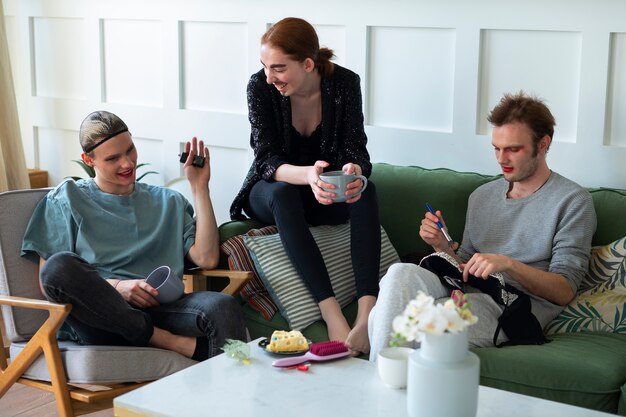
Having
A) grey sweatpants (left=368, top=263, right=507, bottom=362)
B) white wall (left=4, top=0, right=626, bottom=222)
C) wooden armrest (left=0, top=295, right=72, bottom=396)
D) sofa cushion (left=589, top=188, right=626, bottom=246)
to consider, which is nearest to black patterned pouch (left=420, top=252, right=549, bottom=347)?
grey sweatpants (left=368, top=263, right=507, bottom=362)

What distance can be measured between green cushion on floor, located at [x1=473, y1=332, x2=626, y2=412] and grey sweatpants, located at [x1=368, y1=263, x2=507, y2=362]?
98 millimetres

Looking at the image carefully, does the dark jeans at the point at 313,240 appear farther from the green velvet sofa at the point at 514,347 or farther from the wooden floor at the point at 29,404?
the wooden floor at the point at 29,404

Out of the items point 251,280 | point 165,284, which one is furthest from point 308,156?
point 165,284

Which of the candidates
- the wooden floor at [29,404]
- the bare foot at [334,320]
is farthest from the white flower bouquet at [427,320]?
the wooden floor at [29,404]

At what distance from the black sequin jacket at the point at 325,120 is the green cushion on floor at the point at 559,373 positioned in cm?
101

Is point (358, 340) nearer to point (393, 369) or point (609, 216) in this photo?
point (393, 369)

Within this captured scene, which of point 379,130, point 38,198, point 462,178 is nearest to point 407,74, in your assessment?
point 379,130

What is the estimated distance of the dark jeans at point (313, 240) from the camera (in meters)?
2.99

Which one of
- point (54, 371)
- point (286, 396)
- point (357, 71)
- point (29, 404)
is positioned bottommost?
point (29, 404)

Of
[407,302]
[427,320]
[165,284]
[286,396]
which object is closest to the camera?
[427,320]

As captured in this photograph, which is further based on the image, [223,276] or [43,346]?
[223,276]

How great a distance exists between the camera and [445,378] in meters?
1.87

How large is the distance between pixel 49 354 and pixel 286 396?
0.86m

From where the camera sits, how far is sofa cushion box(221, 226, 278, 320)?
3.08m
